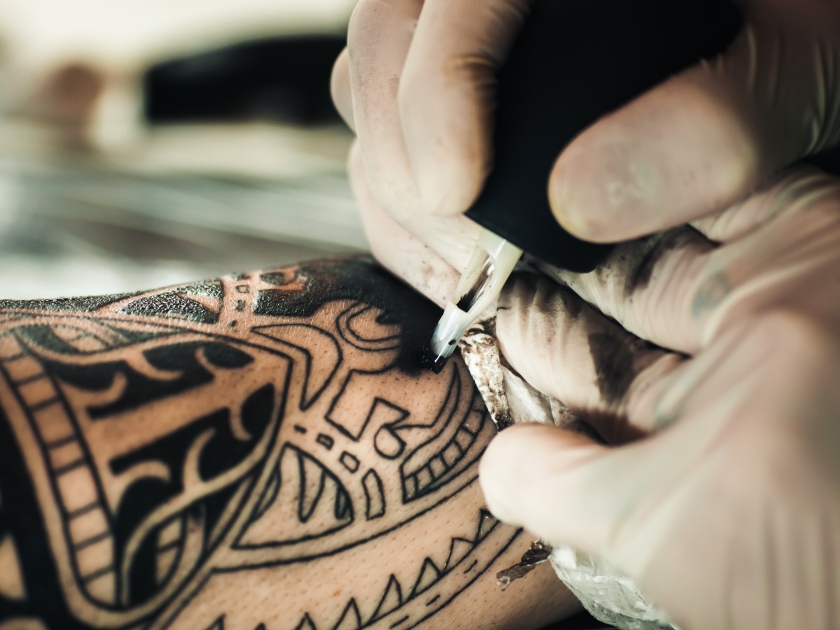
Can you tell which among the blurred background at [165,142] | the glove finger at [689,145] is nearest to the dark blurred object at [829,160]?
the glove finger at [689,145]

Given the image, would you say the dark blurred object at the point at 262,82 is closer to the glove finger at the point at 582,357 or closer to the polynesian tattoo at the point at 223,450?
the polynesian tattoo at the point at 223,450

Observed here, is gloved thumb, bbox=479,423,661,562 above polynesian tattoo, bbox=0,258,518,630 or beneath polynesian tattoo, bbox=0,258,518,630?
beneath

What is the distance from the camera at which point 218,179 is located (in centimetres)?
304

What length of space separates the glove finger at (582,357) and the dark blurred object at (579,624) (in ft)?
1.75

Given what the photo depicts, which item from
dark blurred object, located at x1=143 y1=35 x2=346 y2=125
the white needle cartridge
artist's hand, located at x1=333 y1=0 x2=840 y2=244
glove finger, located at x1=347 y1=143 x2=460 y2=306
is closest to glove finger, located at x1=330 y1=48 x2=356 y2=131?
glove finger, located at x1=347 y1=143 x2=460 y2=306

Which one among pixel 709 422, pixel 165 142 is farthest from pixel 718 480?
pixel 165 142

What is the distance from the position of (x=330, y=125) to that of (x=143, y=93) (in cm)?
124

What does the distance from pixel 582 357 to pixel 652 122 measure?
39cm

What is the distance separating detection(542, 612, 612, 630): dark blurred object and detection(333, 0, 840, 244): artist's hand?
874 millimetres

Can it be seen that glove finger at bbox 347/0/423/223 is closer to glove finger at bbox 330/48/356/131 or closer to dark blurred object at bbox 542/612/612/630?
glove finger at bbox 330/48/356/131

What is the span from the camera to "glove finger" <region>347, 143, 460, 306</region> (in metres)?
1.11

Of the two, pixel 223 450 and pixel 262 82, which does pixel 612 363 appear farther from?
pixel 262 82

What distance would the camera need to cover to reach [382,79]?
99 centimetres

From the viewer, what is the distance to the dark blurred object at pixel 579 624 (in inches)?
46.4
